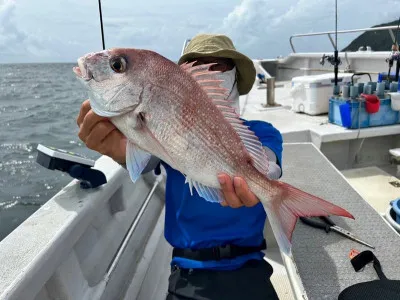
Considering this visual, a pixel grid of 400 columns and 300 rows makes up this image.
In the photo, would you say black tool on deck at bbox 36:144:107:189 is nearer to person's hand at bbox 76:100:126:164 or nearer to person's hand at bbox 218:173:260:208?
person's hand at bbox 76:100:126:164

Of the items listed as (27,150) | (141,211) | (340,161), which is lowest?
(27,150)

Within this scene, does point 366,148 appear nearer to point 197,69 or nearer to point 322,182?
point 322,182

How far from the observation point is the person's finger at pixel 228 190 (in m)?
1.25

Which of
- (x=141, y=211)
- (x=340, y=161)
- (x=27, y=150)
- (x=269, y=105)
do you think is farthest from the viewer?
(x=27, y=150)

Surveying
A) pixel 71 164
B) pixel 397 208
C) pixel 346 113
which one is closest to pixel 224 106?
A: pixel 71 164

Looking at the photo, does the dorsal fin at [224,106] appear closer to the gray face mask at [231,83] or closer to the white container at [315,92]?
the gray face mask at [231,83]

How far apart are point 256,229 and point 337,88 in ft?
11.9

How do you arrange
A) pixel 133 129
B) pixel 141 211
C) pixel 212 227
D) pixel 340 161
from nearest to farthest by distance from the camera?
pixel 133 129 → pixel 212 227 → pixel 141 211 → pixel 340 161

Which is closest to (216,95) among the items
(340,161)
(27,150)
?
(340,161)

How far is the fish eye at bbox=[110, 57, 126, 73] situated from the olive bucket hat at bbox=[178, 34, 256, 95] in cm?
58

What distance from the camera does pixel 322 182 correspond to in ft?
9.27

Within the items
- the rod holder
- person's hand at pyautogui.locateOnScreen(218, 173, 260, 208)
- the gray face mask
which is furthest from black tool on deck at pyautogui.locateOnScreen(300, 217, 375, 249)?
the rod holder

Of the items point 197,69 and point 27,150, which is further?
point 27,150

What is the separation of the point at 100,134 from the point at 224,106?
51cm
